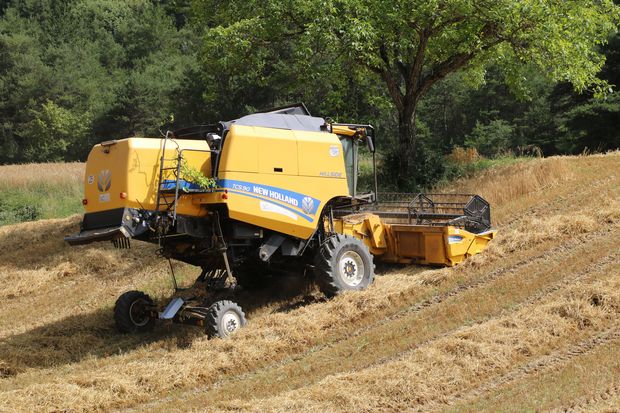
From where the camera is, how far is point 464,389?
8664mm

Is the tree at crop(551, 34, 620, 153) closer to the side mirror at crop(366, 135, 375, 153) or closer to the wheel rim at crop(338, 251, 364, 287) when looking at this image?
the side mirror at crop(366, 135, 375, 153)

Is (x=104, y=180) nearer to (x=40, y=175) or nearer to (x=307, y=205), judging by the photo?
(x=307, y=205)

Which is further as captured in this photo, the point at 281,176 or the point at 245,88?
the point at 245,88

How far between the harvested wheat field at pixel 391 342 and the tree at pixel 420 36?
3.69 m

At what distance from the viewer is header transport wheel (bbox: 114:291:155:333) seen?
42.3 feet

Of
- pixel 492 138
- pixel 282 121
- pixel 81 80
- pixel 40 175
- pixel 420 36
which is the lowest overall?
pixel 40 175

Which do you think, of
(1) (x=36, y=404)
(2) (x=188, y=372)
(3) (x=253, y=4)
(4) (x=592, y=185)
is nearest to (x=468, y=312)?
(2) (x=188, y=372)

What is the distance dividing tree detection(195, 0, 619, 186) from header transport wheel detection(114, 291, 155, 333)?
7.95 metres

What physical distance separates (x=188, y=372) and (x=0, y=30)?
78.9 meters

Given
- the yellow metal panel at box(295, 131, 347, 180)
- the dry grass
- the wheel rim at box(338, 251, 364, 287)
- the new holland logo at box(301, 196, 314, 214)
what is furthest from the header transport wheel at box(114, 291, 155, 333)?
the dry grass

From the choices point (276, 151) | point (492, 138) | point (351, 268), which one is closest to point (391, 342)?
point (351, 268)

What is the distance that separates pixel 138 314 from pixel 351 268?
146 inches

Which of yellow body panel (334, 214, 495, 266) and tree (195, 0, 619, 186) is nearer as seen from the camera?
yellow body panel (334, 214, 495, 266)

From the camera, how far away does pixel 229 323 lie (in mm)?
11688
